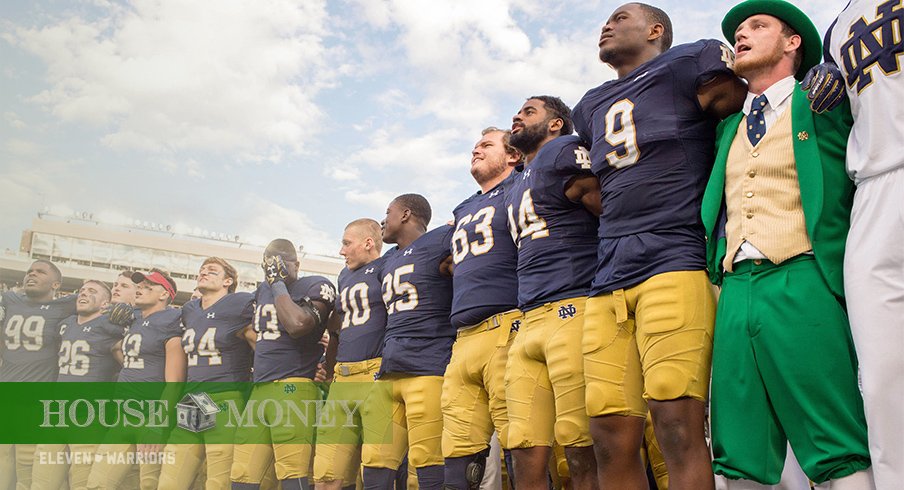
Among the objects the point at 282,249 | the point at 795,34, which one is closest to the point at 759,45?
the point at 795,34

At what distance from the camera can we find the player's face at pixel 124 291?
9836 mm

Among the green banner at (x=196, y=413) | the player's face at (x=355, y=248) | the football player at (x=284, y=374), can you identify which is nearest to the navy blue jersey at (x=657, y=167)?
the green banner at (x=196, y=413)

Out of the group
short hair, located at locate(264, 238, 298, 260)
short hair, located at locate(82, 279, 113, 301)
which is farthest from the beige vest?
short hair, located at locate(82, 279, 113, 301)

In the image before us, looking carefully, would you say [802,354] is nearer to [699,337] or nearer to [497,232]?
[699,337]

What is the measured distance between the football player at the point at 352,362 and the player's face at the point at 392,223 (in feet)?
0.88

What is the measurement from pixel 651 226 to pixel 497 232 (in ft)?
5.73

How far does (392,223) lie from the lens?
6.82 metres

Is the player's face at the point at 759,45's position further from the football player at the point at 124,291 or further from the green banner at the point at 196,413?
the football player at the point at 124,291

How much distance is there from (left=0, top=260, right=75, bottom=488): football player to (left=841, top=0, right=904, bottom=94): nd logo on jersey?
947 cm

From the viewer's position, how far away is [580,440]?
3.73 meters

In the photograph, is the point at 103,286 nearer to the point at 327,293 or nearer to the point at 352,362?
the point at 327,293

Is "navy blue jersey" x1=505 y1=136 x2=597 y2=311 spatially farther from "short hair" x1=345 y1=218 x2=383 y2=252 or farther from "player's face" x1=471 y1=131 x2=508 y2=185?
"short hair" x1=345 y1=218 x2=383 y2=252

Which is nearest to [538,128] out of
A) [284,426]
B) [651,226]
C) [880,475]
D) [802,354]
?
[651,226]

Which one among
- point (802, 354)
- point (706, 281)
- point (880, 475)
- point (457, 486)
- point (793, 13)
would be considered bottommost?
point (457, 486)
